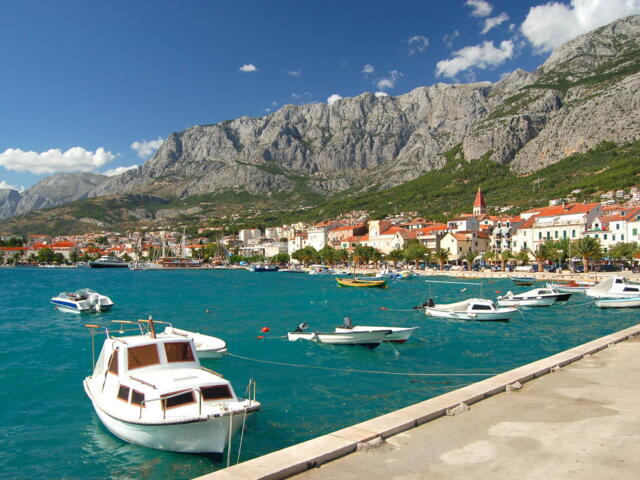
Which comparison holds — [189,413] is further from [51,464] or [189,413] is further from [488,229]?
[488,229]

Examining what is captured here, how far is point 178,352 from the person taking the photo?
1441cm

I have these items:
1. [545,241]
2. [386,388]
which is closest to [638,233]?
[545,241]

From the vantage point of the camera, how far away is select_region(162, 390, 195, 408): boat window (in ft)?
38.3

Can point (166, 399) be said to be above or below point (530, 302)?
above

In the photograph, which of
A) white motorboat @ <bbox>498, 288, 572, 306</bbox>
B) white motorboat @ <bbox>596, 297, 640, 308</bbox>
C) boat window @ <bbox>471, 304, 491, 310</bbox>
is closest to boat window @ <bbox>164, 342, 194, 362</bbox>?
boat window @ <bbox>471, 304, 491, 310</bbox>

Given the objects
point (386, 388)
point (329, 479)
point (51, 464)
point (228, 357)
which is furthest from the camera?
point (228, 357)

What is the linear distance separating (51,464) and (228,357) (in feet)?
40.2

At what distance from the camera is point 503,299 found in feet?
150

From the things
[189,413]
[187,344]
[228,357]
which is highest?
[187,344]

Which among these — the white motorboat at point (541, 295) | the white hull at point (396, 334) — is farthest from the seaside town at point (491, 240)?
the white hull at point (396, 334)

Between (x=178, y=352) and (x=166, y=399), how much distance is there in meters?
2.81

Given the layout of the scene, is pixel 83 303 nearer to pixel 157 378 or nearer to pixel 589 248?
pixel 157 378

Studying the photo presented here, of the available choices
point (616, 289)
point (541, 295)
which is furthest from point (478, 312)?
point (616, 289)

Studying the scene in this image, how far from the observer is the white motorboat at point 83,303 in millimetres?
43781
